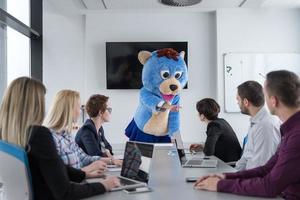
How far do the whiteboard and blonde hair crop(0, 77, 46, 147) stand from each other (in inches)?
140

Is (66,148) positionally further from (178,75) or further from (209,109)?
(178,75)

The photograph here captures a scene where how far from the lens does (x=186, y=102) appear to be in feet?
16.2

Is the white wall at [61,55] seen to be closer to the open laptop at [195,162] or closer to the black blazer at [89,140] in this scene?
the black blazer at [89,140]

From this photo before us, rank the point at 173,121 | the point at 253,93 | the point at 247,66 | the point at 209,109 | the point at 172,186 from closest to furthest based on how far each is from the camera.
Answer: the point at 172,186
the point at 253,93
the point at 209,109
the point at 173,121
the point at 247,66

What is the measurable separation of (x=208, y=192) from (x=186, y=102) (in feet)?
10.7

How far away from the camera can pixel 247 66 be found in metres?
4.75

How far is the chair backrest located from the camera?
148cm

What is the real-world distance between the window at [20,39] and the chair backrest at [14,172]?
1912mm

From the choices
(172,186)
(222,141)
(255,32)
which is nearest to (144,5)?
(255,32)

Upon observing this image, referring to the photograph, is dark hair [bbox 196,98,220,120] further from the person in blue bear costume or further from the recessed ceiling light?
the recessed ceiling light

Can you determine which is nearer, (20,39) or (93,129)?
(93,129)

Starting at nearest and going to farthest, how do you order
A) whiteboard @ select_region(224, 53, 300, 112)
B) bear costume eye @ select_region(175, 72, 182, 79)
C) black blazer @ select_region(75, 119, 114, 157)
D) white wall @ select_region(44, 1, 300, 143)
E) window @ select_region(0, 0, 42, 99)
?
black blazer @ select_region(75, 119, 114, 157) < window @ select_region(0, 0, 42, 99) < bear costume eye @ select_region(175, 72, 182, 79) < whiteboard @ select_region(224, 53, 300, 112) < white wall @ select_region(44, 1, 300, 143)

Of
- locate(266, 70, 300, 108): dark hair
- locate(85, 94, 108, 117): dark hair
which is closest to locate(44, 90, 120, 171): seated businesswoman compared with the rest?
locate(85, 94, 108, 117): dark hair

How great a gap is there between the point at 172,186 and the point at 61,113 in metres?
0.71
